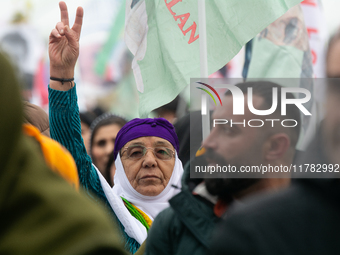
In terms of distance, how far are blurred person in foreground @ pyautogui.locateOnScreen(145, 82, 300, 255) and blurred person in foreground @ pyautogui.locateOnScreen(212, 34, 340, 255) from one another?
0.51m

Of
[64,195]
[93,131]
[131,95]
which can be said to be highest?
[64,195]

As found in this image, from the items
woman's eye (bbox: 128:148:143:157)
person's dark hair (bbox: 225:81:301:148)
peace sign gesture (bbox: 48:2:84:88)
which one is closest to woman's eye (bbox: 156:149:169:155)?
woman's eye (bbox: 128:148:143:157)

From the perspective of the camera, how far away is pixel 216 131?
5.88 feet

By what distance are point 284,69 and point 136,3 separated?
1.43 m

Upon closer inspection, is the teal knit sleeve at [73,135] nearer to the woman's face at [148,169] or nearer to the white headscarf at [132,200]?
the white headscarf at [132,200]

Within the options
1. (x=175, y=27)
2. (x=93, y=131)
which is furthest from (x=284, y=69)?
(x=93, y=131)

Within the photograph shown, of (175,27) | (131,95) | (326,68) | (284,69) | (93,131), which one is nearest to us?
(326,68)

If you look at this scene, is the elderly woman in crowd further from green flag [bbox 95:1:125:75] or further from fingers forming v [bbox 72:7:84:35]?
green flag [bbox 95:1:125:75]

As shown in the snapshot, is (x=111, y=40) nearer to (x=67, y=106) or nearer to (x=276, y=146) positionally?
(x=67, y=106)

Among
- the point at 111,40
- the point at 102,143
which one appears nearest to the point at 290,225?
the point at 102,143

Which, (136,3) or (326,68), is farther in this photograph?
(136,3)

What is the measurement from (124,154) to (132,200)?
0.28m

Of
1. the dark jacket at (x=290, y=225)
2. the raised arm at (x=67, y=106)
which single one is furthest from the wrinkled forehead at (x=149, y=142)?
the dark jacket at (x=290, y=225)

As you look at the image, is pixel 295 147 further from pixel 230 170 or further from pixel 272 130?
pixel 230 170
